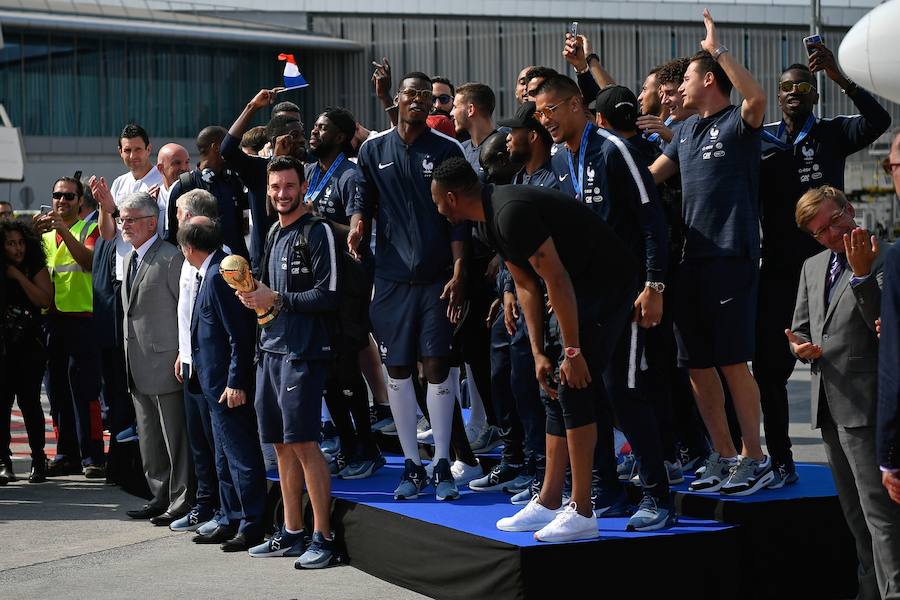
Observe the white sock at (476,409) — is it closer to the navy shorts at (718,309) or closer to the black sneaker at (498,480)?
the black sneaker at (498,480)

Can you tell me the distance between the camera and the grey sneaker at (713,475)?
635cm

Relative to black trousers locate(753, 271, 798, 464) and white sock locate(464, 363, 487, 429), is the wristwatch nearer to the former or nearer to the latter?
black trousers locate(753, 271, 798, 464)

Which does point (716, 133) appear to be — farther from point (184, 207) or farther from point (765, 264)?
point (184, 207)

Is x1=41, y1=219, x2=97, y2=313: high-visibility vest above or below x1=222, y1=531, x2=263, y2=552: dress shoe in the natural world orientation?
above

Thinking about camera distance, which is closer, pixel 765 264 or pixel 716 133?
pixel 716 133

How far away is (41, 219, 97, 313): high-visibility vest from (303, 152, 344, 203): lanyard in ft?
8.80

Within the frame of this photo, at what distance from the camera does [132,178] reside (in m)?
10.0

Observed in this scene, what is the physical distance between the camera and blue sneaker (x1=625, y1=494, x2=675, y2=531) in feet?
18.6

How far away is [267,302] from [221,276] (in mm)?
701

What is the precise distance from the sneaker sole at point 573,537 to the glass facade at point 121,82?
4332cm

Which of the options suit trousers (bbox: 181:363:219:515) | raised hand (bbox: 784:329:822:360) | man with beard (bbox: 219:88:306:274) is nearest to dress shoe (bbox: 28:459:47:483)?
suit trousers (bbox: 181:363:219:515)

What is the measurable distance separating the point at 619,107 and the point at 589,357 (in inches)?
70.3

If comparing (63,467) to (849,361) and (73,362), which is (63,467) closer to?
(73,362)

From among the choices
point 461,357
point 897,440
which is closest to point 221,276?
point 461,357
